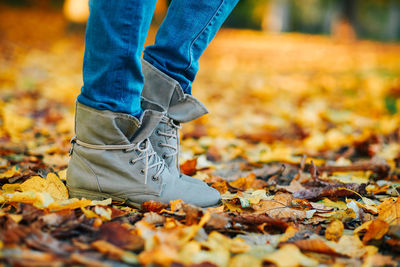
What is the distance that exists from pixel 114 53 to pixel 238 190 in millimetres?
757

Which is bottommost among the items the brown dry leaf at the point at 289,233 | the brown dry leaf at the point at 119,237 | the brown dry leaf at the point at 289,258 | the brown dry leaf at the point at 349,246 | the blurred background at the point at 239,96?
the blurred background at the point at 239,96

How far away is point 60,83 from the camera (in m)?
3.88

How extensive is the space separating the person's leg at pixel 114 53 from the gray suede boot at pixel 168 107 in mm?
165

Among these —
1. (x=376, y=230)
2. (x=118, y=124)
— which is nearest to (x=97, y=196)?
(x=118, y=124)

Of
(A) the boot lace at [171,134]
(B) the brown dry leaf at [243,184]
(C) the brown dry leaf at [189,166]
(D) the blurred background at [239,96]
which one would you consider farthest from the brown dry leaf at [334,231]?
(D) the blurred background at [239,96]

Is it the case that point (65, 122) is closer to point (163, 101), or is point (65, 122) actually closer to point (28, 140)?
point (28, 140)

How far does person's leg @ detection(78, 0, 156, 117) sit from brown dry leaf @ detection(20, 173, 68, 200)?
305 mm

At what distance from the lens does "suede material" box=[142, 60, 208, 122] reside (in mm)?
1358

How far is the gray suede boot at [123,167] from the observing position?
1223 millimetres

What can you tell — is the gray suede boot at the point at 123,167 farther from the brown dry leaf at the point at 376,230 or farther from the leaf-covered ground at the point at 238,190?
the brown dry leaf at the point at 376,230

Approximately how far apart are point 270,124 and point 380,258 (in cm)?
199

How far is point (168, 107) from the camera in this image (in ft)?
4.61

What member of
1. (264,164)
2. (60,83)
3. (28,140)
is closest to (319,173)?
(264,164)

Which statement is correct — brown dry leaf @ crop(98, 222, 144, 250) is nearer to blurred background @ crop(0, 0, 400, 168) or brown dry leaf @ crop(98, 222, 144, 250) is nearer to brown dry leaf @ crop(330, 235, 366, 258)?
brown dry leaf @ crop(330, 235, 366, 258)
